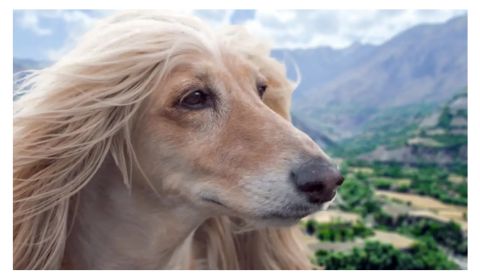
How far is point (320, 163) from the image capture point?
1011 millimetres

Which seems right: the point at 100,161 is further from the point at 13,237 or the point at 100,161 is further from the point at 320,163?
the point at 320,163

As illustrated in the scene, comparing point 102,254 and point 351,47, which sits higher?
point 351,47

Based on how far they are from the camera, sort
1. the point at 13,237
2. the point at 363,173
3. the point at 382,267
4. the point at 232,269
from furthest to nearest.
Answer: the point at 363,173, the point at 382,267, the point at 232,269, the point at 13,237

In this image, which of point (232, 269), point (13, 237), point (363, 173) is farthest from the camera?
point (363, 173)

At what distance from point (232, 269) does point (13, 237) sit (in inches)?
18.9

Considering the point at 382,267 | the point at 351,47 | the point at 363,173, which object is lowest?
the point at 382,267

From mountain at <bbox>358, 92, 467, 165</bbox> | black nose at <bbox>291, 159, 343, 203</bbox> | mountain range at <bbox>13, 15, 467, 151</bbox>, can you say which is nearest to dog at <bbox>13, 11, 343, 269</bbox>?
black nose at <bbox>291, 159, 343, 203</bbox>

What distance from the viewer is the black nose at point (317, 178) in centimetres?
100

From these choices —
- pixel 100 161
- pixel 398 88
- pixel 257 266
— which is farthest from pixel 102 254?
pixel 398 88

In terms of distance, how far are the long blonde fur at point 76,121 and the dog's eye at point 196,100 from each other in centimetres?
6

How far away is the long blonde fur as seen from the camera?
108 cm

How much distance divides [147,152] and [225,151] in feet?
0.50

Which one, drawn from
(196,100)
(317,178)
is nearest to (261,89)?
(196,100)

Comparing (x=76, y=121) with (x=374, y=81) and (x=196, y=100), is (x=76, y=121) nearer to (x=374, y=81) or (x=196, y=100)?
(x=196, y=100)
